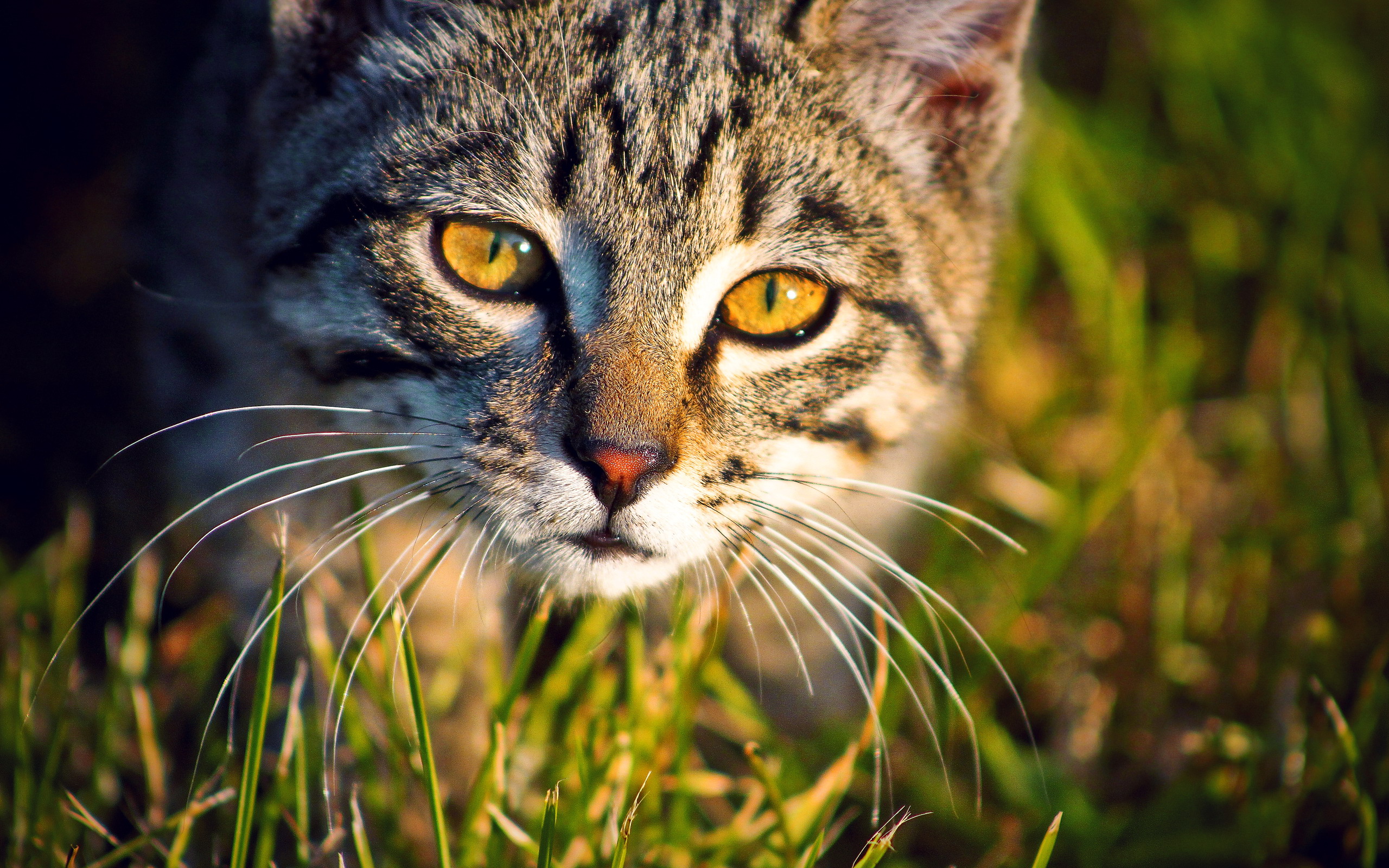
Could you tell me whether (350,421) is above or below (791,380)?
below

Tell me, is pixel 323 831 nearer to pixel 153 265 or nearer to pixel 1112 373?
pixel 153 265

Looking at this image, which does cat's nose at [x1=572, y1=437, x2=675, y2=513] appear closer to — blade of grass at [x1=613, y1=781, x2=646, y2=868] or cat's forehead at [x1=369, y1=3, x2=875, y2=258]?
cat's forehead at [x1=369, y1=3, x2=875, y2=258]

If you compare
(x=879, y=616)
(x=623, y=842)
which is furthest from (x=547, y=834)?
(x=879, y=616)

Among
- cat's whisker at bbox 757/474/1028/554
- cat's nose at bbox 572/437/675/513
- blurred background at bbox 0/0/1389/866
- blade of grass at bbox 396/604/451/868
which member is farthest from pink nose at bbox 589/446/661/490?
blurred background at bbox 0/0/1389/866

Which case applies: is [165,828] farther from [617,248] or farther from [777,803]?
[617,248]

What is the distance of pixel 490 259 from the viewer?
4.47 feet

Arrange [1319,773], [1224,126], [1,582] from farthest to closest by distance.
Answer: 1. [1224,126]
2. [1,582]
3. [1319,773]

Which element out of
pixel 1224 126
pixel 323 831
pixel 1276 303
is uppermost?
pixel 1224 126

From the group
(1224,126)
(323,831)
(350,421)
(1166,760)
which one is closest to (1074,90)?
(1224,126)

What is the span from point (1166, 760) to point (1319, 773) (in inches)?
10.3

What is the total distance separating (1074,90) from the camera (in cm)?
310

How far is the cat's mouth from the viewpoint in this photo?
4.44 ft

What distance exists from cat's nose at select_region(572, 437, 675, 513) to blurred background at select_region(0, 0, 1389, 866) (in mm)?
826

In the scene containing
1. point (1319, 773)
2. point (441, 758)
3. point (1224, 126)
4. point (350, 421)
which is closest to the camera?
point (350, 421)
